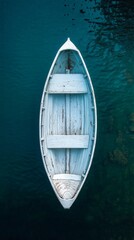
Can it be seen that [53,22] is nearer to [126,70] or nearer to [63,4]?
[63,4]

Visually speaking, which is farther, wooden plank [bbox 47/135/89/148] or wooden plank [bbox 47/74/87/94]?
wooden plank [bbox 47/74/87/94]

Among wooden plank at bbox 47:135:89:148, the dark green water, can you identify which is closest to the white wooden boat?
wooden plank at bbox 47:135:89:148

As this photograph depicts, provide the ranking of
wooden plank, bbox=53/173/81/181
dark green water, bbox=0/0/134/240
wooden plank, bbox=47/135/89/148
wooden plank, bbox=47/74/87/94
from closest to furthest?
wooden plank, bbox=53/173/81/181
wooden plank, bbox=47/135/89/148
wooden plank, bbox=47/74/87/94
dark green water, bbox=0/0/134/240

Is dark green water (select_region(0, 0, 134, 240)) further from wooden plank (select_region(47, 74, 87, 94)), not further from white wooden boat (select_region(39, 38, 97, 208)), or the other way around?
wooden plank (select_region(47, 74, 87, 94))

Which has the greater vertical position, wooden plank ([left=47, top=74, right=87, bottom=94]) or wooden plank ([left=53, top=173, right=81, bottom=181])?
wooden plank ([left=47, top=74, right=87, bottom=94])

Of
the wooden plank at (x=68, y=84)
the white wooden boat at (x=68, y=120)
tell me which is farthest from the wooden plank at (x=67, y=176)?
the wooden plank at (x=68, y=84)

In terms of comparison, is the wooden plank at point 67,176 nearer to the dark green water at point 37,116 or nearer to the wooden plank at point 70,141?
the wooden plank at point 70,141

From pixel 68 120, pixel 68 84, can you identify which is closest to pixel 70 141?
pixel 68 120
